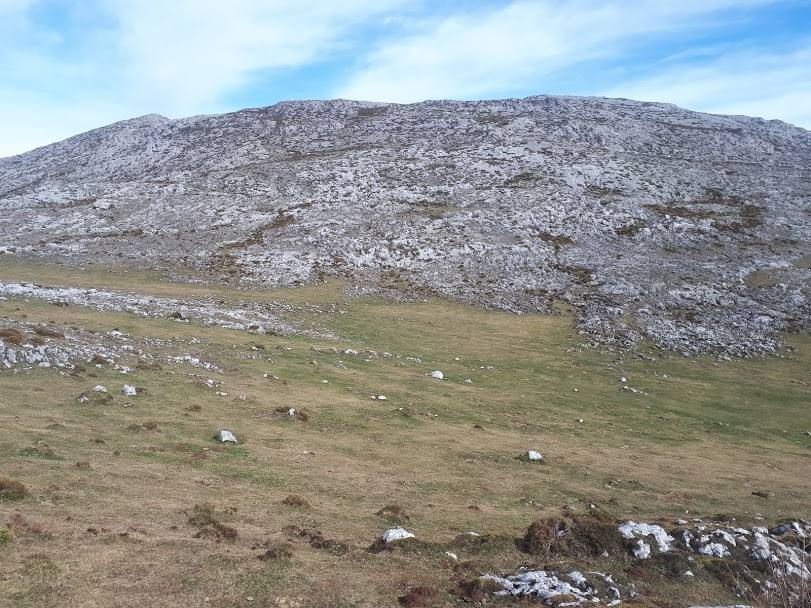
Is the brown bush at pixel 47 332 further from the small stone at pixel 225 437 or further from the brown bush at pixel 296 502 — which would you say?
the brown bush at pixel 296 502

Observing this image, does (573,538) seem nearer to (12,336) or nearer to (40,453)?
(40,453)

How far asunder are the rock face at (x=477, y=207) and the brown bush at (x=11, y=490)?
56084mm

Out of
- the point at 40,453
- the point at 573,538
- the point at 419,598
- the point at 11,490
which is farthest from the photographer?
the point at 40,453

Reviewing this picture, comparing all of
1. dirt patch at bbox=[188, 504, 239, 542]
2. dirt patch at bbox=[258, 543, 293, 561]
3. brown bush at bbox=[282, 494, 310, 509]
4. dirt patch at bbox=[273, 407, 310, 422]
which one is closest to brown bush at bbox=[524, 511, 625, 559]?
dirt patch at bbox=[258, 543, 293, 561]

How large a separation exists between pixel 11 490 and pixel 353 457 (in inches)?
536

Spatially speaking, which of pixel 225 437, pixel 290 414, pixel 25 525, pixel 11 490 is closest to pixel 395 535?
pixel 25 525

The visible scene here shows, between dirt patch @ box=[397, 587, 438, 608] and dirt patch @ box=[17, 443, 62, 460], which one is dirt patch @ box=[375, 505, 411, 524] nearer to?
dirt patch @ box=[397, 587, 438, 608]

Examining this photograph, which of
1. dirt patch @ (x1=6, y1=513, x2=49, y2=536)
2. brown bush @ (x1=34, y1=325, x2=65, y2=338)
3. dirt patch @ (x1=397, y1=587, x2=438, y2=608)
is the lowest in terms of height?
dirt patch @ (x1=397, y1=587, x2=438, y2=608)

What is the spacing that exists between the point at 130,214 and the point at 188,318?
52759 millimetres

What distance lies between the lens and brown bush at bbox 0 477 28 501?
1736cm

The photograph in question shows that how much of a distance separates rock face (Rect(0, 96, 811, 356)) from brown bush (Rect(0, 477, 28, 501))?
5608 cm

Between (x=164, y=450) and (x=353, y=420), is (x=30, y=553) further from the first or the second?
(x=353, y=420)

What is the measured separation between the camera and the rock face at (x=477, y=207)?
74812 millimetres

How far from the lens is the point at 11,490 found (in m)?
17.5
